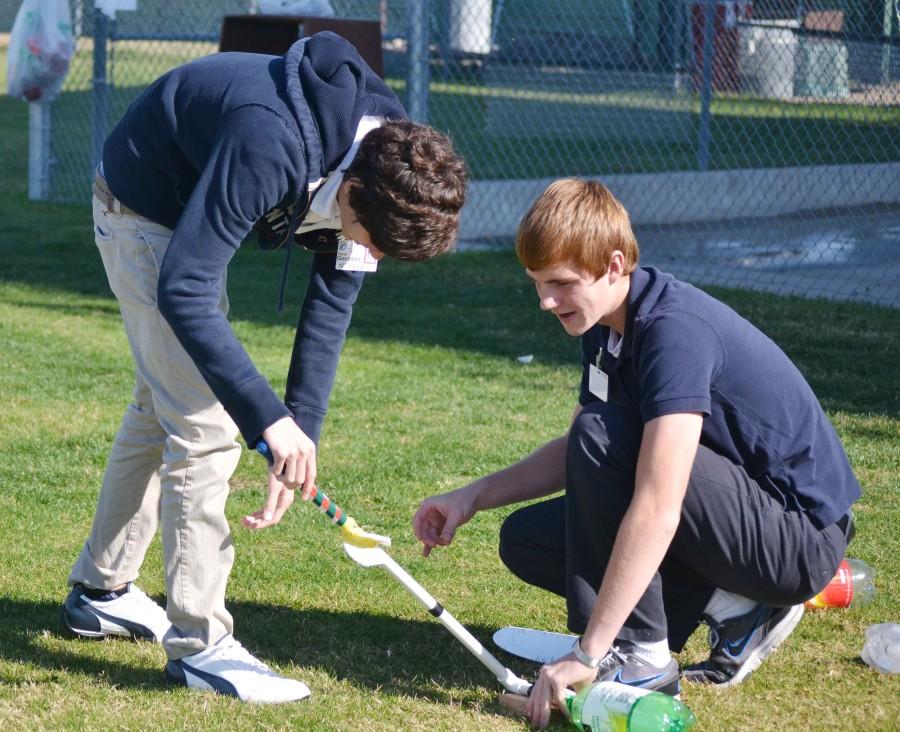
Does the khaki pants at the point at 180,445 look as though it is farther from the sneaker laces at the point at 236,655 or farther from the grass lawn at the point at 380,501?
the grass lawn at the point at 380,501

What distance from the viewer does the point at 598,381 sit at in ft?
9.50

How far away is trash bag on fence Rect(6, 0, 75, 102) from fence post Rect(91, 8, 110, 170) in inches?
8.7

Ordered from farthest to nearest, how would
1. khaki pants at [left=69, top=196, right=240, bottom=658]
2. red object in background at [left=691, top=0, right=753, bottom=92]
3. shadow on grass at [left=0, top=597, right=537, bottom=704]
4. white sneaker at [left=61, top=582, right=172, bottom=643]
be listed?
red object in background at [left=691, top=0, right=753, bottom=92], white sneaker at [left=61, top=582, right=172, bottom=643], shadow on grass at [left=0, top=597, right=537, bottom=704], khaki pants at [left=69, top=196, right=240, bottom=658]

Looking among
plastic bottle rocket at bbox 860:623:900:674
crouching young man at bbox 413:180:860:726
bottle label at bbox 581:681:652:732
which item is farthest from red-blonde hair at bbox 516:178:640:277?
plastic bottle rocket at bbox 860:623:900:674

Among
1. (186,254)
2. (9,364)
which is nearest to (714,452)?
(186,254)

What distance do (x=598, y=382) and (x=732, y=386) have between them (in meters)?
0.33

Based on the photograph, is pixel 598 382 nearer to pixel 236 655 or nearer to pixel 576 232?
pixel 576 232

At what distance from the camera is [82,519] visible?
160 inches

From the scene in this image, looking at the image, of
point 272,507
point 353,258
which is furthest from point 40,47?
point 272,507

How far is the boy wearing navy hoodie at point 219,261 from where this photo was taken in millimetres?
2504

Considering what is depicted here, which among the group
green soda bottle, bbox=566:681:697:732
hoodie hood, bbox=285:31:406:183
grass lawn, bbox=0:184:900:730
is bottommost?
grass lawn, bbox=0:184:900:730

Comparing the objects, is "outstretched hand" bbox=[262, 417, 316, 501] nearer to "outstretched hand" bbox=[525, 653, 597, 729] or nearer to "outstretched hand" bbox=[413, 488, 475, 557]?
"outstretched hand" bbox=[413, 488, 475, 557]

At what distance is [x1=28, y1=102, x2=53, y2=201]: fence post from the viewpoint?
1040cm

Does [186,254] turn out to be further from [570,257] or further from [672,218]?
[672,218]
